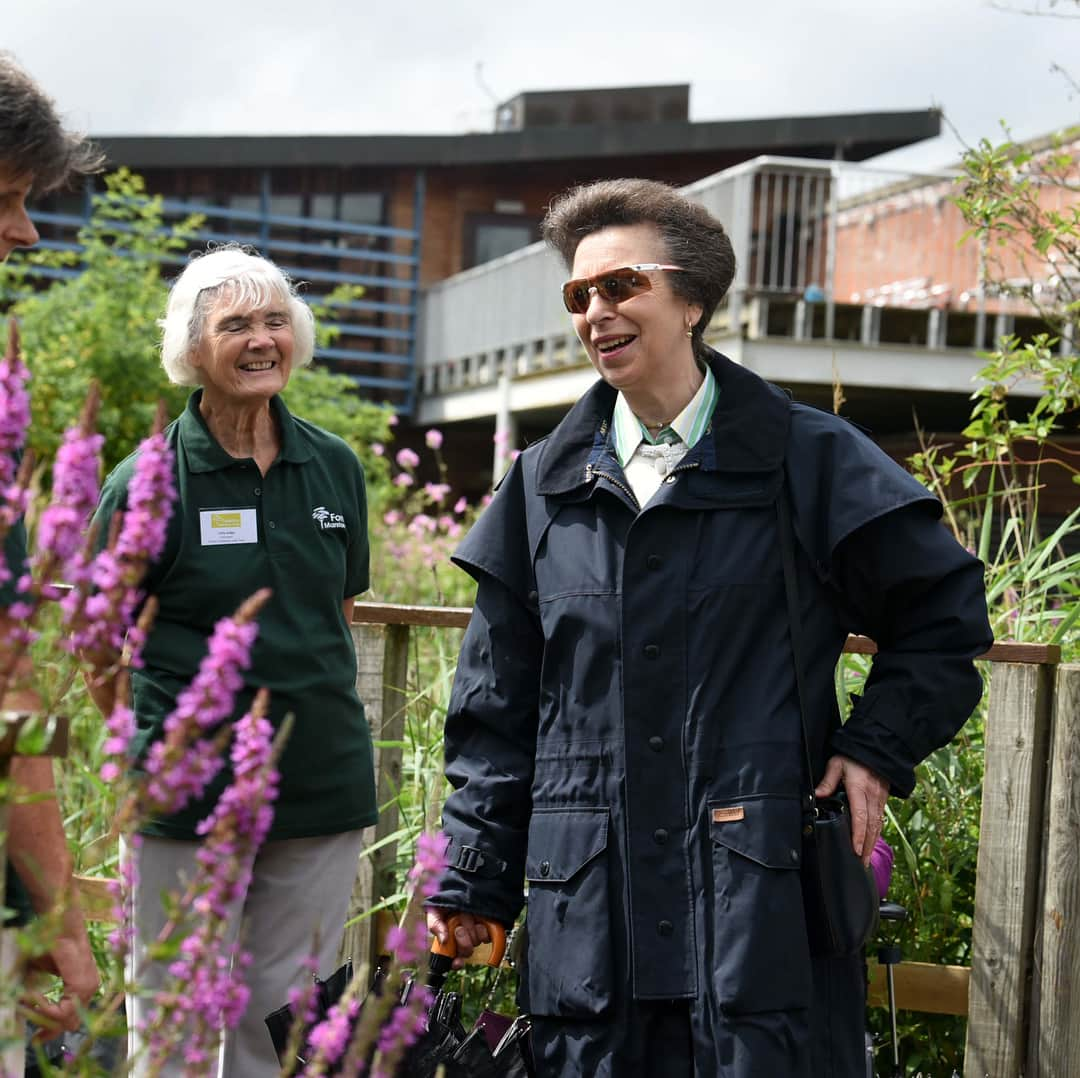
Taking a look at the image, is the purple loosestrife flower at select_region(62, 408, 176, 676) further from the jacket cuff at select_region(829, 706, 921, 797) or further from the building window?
the building window

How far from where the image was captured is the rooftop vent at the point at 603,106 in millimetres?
25094

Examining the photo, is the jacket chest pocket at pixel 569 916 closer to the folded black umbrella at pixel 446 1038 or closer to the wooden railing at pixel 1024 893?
the folded black umbrella at pixel 446 1038

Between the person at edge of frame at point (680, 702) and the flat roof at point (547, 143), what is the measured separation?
19.6 metres

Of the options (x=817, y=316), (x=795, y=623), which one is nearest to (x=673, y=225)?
(x=795, y=623)

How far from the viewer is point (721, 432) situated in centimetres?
258

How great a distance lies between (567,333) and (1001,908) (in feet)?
46.8

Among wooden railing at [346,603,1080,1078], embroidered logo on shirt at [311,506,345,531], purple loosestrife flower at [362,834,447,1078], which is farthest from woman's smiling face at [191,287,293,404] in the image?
purple loosestrife flower at [362,834,447,1078]

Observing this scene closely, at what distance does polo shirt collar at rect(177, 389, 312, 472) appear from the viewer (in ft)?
10.4

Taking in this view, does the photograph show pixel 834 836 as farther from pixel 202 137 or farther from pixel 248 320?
pixel 202 137

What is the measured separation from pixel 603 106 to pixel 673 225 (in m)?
23.6

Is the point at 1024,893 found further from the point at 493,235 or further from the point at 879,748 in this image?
the point at 493,235

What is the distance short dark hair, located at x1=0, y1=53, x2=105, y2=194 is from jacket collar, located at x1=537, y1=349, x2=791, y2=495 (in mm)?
920

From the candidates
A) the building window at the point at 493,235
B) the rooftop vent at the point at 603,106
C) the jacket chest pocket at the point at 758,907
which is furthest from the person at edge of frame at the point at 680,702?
the rooftop vent at the point at 603,106

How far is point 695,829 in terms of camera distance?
7.88 ft
